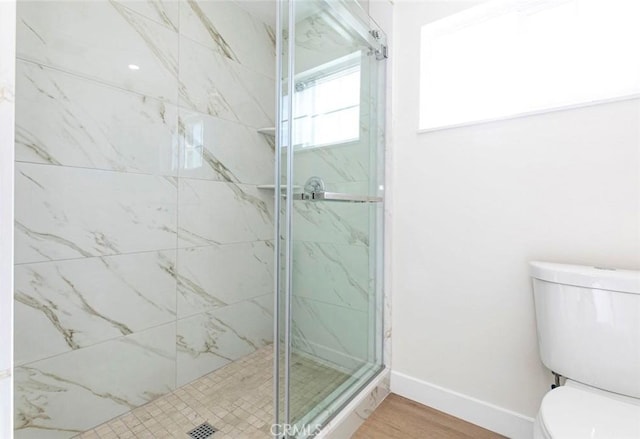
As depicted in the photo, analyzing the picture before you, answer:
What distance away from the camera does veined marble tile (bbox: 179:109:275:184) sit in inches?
68.7

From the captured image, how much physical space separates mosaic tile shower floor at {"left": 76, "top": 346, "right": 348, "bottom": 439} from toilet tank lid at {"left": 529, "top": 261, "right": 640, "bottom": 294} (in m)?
0.96

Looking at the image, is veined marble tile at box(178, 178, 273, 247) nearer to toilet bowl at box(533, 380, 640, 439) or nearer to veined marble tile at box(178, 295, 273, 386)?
veined marble tile at box(178, 295, 273, 386)

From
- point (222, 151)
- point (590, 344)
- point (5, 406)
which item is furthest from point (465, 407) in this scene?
point (222, 151)

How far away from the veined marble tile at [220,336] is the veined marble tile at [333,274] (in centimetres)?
86

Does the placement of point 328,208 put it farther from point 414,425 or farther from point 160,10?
point 160,10

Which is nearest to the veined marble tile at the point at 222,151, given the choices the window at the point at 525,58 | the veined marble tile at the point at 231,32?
the veined marble tile at the point at 231,32

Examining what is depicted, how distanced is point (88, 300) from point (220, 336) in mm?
777

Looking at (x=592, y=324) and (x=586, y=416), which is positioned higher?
(x=592, y=324)

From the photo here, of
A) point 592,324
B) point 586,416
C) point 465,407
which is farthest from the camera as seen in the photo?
point 465,407

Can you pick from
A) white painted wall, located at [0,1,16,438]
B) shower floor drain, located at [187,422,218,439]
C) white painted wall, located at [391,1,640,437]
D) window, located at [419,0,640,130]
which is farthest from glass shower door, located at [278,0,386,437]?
white painted wall, located at [0,1,16,438]

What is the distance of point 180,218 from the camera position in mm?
1717

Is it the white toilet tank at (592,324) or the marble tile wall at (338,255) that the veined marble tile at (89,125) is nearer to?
the marble tile wall at (338,255)

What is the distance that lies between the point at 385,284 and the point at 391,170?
62 centimetres

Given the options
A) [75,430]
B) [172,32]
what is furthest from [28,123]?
[75,430]
